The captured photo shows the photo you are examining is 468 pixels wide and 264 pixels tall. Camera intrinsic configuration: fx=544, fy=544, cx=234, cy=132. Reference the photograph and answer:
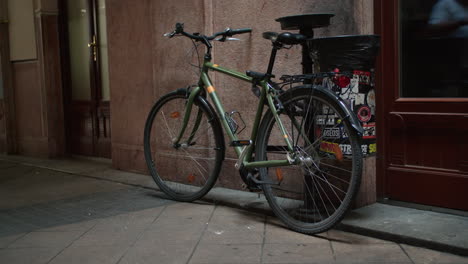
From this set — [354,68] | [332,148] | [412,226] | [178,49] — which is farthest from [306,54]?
[178,49]

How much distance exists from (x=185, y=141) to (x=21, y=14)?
532cm

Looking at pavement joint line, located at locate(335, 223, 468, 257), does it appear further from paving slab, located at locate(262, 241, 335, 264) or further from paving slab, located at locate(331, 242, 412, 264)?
paving slab, located at locate(262, 241, 335, 264)

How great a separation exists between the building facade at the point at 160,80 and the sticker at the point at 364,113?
16.4 inches

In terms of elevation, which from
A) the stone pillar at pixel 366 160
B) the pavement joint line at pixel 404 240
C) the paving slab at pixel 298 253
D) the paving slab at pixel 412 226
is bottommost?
the paving slab at pixel 298 253

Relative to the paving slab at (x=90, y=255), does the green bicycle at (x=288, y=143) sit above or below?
above

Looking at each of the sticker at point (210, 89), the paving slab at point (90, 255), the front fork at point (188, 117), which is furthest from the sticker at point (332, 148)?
the paving slab at point (90, 255)

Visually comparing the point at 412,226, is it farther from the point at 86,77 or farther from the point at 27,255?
the point at 86,77

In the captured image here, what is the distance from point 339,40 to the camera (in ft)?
12.6

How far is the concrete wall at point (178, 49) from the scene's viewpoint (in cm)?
469

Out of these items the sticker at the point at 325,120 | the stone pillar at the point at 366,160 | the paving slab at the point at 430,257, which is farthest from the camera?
the stone pillar at the point at 366,160

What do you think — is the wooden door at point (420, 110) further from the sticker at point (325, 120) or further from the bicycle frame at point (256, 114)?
the bicycle frame at point (256, 114)

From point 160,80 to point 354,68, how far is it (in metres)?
2.80

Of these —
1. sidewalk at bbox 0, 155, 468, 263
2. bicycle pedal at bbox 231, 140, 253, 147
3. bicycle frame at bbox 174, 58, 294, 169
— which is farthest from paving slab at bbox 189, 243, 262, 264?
bicycle pedal at bbox 231, 140, 253, 147

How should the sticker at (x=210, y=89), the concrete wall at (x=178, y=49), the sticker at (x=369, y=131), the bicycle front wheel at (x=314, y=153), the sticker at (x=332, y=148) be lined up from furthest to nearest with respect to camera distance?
the sticker at (x=210, y=89)
the concrete wall at (x=178, y=49)
the sticker at (x=369, y=131)
the sticker at (x=332, y=148)
the bicycle front wheel at (x=314, y=153)
